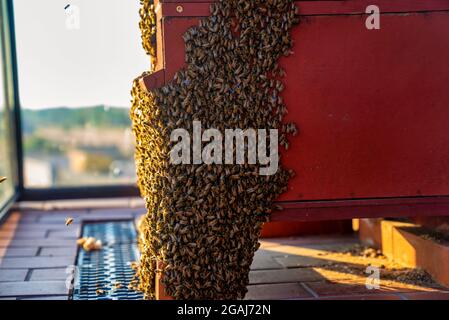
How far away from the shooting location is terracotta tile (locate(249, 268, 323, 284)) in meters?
3.56

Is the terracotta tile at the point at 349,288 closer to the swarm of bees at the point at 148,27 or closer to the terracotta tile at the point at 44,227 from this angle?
the swarm of bees at the point at 148,27

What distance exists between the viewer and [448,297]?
3.08m

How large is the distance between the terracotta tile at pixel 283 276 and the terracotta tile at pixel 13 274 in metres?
1.42

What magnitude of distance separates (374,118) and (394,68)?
10.6 inches

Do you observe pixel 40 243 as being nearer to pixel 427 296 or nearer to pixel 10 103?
pixel 10 103

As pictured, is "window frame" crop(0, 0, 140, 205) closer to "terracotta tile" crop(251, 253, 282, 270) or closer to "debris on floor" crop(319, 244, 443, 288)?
"terracotta tile" crop(251, 253, 282, 270)

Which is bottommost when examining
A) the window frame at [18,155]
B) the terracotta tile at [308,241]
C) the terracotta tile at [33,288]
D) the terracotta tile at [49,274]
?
the terracotta tile at [308,241]

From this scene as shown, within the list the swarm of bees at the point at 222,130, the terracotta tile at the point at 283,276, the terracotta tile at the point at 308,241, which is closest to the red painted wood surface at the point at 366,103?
the swarm of bees at the point at 222,130

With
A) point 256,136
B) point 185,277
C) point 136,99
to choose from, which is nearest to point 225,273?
point 185,277

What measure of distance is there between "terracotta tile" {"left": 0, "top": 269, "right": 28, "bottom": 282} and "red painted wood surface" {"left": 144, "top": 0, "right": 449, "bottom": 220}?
177 centimetres

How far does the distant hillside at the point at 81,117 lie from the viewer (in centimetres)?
698

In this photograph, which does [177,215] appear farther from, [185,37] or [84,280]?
[84,280]

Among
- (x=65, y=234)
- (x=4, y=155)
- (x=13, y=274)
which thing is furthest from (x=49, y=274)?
(x=4, y=155)

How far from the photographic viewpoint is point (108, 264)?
3920mm
